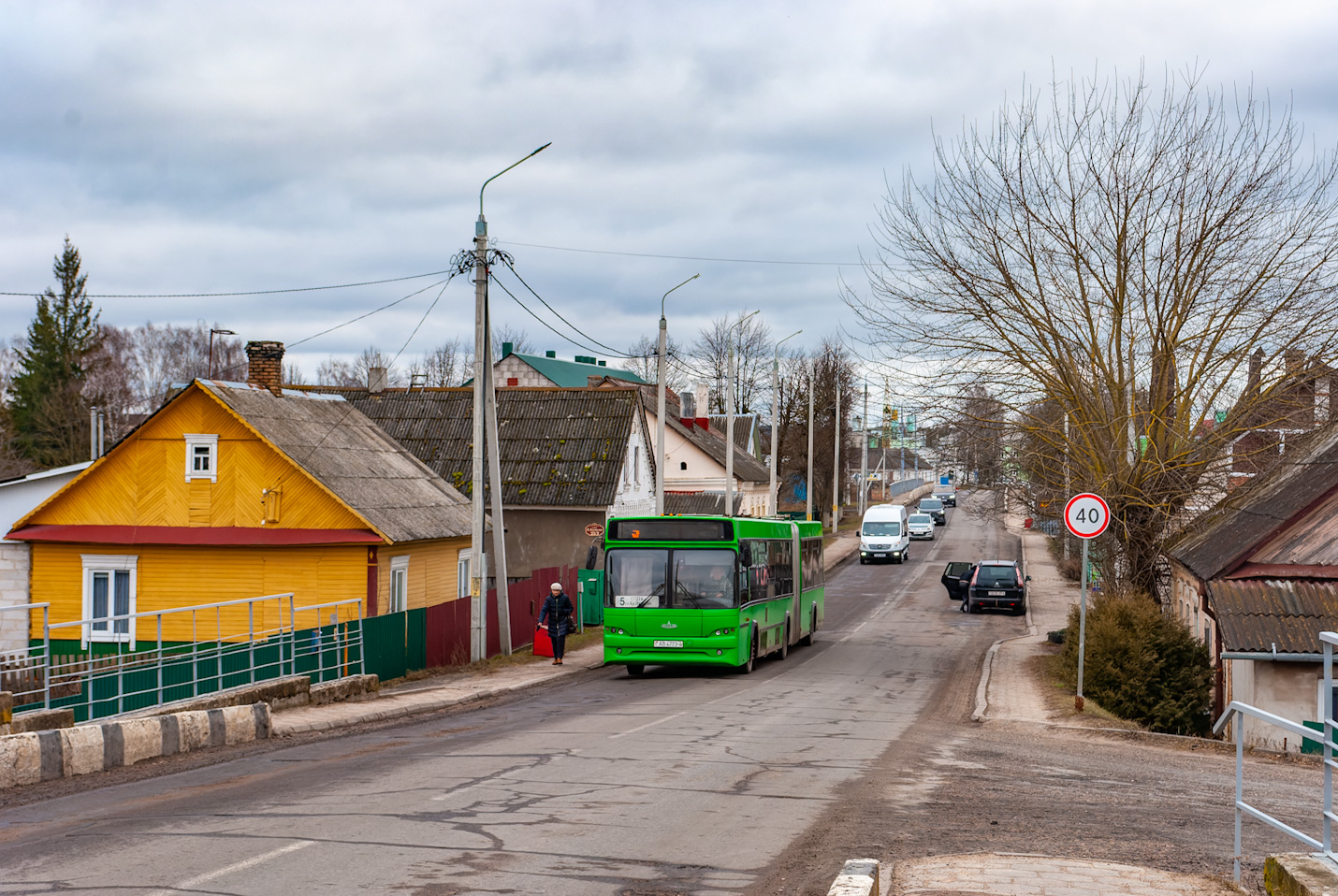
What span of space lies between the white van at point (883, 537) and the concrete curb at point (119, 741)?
164ft

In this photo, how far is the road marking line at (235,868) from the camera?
692 centimetres

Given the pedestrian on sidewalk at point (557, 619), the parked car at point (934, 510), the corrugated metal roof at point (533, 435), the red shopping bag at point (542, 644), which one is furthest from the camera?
the parked car at point (934, 510)

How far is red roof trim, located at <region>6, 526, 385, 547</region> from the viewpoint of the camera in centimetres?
2649

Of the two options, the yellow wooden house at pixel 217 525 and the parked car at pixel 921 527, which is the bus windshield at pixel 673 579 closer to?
the yellow wooden house at pixel 217 525

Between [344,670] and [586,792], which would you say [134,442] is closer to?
Result: [344,670]

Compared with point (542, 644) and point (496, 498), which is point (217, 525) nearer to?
point (496, 498)

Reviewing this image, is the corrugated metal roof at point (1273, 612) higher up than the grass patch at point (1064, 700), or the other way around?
the corrugated metal roof at point (1273, 612)

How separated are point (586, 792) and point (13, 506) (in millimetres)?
28108

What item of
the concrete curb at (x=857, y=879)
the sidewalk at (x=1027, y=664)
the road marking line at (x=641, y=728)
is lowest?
the sidewalk at (x=1027, y=664)

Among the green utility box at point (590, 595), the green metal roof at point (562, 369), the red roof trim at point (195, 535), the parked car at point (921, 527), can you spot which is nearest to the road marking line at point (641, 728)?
the red roof trim at point (195, 535)

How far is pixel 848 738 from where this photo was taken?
1470 centimetres

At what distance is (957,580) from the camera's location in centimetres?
4591

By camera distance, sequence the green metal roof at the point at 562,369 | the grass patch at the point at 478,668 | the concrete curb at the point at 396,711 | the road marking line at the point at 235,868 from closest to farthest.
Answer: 1. the road marking line at the point at 235,868
2. the concrete curb at the point at 396,711
3. the grass patch at the point at 478,668
4. the green metal roof at the point at 562,369

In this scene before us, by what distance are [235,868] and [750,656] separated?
1712 centimetres
